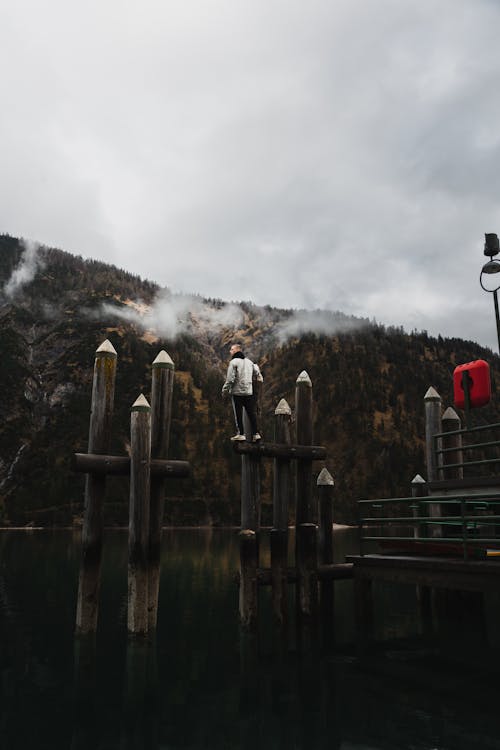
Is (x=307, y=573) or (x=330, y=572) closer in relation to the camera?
(x=307, y=573)

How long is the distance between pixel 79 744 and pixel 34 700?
2.30 metres

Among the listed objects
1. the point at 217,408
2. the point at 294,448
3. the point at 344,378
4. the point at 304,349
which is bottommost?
the point at 294,448

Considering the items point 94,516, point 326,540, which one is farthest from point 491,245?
point 94,516

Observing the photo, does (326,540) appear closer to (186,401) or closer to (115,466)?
(115,466)

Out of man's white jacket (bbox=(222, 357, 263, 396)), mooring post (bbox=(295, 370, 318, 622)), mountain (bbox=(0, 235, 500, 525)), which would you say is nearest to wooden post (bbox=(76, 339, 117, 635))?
man's white jacket (bbox=(222, 357, 263, 396))

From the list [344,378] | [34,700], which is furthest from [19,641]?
[344,378]

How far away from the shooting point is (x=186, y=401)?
5581 inches

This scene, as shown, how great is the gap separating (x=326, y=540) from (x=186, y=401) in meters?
128

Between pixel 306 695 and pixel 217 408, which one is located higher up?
pixel 217 408

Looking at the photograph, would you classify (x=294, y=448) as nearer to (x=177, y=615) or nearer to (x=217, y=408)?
(x=177, y=615)

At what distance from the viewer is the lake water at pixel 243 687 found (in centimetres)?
838

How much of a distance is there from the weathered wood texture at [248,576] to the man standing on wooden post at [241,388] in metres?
2.19

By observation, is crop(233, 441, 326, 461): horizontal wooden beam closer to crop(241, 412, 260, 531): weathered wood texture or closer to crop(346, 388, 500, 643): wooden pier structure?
crop(241, 412, 260, 531): weathered wood texture

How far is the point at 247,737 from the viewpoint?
841cm
